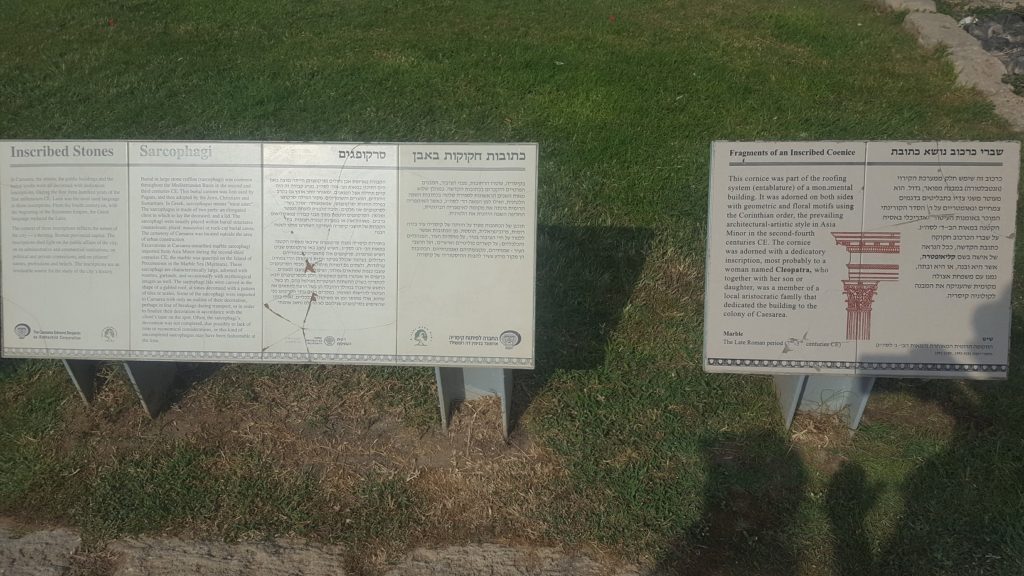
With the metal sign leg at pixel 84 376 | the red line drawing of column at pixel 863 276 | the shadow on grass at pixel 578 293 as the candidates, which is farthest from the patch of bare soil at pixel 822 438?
the metal sign leg at pixel 84 376

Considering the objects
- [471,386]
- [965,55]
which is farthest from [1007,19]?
[471,386]

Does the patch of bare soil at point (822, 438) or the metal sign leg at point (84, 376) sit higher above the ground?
Result: the metal sign leg at point (84, 376)

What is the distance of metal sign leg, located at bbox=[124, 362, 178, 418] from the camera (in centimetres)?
325

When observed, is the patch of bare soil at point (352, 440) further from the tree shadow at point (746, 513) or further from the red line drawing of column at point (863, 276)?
the red line drawing of column at point (863, 276)

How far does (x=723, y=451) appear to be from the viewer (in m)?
3.22

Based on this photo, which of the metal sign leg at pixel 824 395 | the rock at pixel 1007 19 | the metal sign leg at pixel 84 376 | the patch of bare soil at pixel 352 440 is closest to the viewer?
the patch of bare soil at pixel 352 440

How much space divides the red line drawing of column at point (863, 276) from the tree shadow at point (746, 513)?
683 millimetres

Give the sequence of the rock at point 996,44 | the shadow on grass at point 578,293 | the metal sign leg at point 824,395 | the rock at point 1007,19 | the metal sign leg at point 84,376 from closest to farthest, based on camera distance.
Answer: the metal sign leg at point 824,395, the metal sign leg at point 84,376, the shadow on grass at point 578,293, the rock at point 996,44, the rock at point 1007,19

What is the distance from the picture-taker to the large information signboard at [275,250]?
9.37 ft

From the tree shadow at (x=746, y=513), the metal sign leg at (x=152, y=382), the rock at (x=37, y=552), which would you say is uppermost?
the metal sign leg at (x=152, y=382)

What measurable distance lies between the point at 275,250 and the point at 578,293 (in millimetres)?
1830

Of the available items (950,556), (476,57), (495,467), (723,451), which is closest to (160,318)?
(495,467)

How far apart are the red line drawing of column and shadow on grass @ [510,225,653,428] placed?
4.23ft

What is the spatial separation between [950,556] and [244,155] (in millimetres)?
3224
